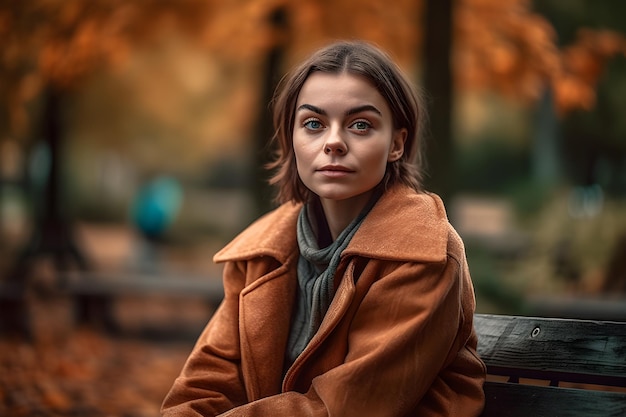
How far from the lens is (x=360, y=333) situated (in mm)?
2361

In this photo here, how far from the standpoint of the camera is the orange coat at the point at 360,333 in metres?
2.26

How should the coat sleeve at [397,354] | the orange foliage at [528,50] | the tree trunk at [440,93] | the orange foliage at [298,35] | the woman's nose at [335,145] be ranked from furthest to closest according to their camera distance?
1. the orange foliage at [298,35]
2. the orange foliage at [528,50]
3. the tree trunk at [440,93]
4. the woman's nose at [335,145]
5. the coat sleeve at [397,354]

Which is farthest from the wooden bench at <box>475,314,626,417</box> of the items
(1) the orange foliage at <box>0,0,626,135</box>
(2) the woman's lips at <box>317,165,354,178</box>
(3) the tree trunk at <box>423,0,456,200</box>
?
(1) the orange foliage at <box>0,0,626,135</box>

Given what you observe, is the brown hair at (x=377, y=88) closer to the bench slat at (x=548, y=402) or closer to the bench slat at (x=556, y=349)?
the bench slat at (x=556, y=349)

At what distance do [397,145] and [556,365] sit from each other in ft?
2.67

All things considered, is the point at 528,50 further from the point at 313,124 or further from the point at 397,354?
the point at 397,354

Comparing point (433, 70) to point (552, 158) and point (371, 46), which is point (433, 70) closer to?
point (371, 46)

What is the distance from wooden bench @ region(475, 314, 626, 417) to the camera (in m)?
2.41

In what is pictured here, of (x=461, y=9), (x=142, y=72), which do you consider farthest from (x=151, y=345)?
(x=142, y=72)

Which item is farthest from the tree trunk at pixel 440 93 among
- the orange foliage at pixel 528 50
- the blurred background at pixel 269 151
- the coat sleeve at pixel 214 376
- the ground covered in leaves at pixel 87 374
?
the coat sleeve at pixel 214 376

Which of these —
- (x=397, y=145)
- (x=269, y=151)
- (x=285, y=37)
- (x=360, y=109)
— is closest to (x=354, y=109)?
(x=360, y=109)

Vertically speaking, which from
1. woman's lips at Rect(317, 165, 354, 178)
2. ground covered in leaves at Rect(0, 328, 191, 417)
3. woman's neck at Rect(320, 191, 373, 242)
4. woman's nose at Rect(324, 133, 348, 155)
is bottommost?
ground covered in leaves at Rect(0, 328, 191, 417)

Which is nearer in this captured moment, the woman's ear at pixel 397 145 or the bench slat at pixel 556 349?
the bench slat at pixel 556 349

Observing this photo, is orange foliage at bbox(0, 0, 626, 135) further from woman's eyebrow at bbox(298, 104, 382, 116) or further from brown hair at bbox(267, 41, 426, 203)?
woman's eyebrow at bbox(298, 104, 382, 116)
